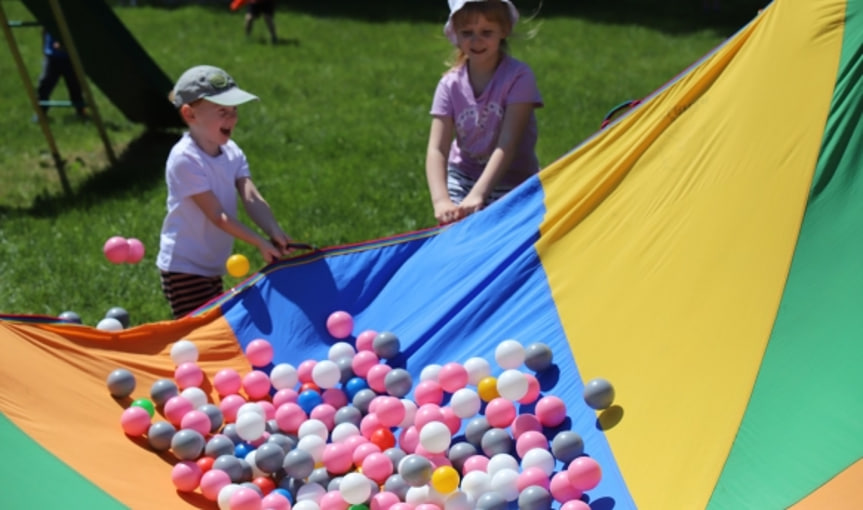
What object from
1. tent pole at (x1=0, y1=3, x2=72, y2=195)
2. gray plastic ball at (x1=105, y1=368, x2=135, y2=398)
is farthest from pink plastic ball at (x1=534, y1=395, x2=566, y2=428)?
tent pole at (x1=0, y1=3, x2=72, y2=195)

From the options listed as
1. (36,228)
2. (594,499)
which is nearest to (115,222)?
(36,228)

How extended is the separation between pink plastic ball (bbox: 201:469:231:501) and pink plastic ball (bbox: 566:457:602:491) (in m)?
0.94

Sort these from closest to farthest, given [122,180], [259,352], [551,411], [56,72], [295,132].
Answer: [551,411]
[259,352]
[122,180]
[295,132]
[56,72]

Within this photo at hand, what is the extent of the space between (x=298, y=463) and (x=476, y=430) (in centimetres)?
53

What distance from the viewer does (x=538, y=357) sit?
3.12m

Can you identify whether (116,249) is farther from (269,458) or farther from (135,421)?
(269,458)

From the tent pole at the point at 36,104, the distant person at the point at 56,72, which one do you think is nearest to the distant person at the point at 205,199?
the tent pole at the point at 36,104

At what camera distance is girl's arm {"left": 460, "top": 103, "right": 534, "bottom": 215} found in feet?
12.2

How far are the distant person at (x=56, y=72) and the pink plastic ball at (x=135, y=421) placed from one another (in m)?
5.69

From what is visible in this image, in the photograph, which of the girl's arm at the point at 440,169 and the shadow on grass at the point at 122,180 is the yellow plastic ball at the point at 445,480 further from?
the shadow on grass at the point at 122,180

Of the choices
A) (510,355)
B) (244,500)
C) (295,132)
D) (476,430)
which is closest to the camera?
(244,500)

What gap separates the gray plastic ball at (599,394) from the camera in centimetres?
283

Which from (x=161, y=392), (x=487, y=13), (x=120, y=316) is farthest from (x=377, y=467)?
(x=487, y=13)

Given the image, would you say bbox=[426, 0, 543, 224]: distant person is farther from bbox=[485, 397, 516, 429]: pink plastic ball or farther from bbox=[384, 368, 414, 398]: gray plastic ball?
bbox=[485, 397, 516, 429]: pink plastic ball
